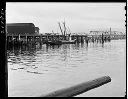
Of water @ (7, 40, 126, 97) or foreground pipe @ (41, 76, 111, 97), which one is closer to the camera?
foreground pipe @ (41, 76, 111, 97)

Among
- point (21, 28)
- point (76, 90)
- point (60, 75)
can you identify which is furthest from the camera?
point (21, 28)

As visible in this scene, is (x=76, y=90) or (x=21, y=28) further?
(x=21, y=28)

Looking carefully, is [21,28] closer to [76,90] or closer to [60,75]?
[60,75]

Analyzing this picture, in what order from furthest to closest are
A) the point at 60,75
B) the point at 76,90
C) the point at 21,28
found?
the point at 21,28, the point at 60,75, the point at 76,90

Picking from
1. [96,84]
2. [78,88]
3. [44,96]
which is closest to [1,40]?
[44,96]

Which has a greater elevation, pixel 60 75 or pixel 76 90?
pixel 76 90

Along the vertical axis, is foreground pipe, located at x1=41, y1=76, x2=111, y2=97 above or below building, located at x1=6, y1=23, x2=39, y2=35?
below

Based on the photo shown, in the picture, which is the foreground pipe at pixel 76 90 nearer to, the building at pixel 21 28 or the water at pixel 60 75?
the water at pixel 60 75

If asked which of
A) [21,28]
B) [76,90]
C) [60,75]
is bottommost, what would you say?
[60,75]

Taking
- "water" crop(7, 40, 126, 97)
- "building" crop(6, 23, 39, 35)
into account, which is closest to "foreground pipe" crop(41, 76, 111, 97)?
"water" crop(7, 40, 126, 97)

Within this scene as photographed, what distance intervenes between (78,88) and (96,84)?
282mm

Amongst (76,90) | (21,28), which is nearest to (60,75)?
(76,90)

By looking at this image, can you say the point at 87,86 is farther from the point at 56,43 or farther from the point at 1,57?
the point at 56,43

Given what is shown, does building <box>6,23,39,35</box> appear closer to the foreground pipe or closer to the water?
the water
